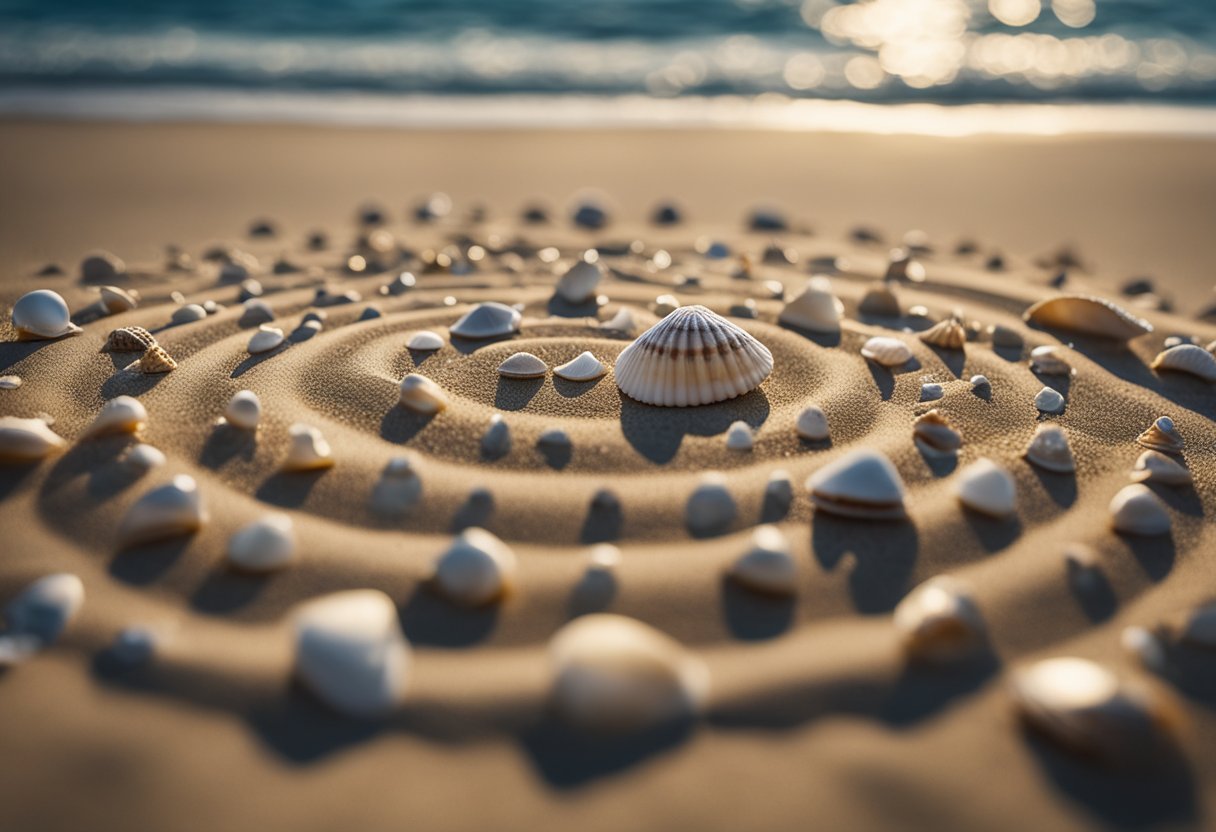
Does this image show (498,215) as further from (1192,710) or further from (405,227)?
(1192,710)

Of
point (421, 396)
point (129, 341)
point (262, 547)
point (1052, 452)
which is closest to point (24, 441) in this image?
point (129, 341)

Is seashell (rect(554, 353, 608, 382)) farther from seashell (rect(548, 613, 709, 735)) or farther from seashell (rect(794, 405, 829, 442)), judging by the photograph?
seashell (rect(548, 613, 709, 735))

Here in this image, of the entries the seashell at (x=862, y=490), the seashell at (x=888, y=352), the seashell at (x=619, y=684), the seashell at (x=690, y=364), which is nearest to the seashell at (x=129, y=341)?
the seashell at (x=690, y=364)

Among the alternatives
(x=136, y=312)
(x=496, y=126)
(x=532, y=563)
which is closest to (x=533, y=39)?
(x=496, y=126)

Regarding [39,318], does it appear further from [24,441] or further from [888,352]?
[888,352]

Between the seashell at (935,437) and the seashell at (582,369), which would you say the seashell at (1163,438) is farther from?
the seashell at (582,369)
